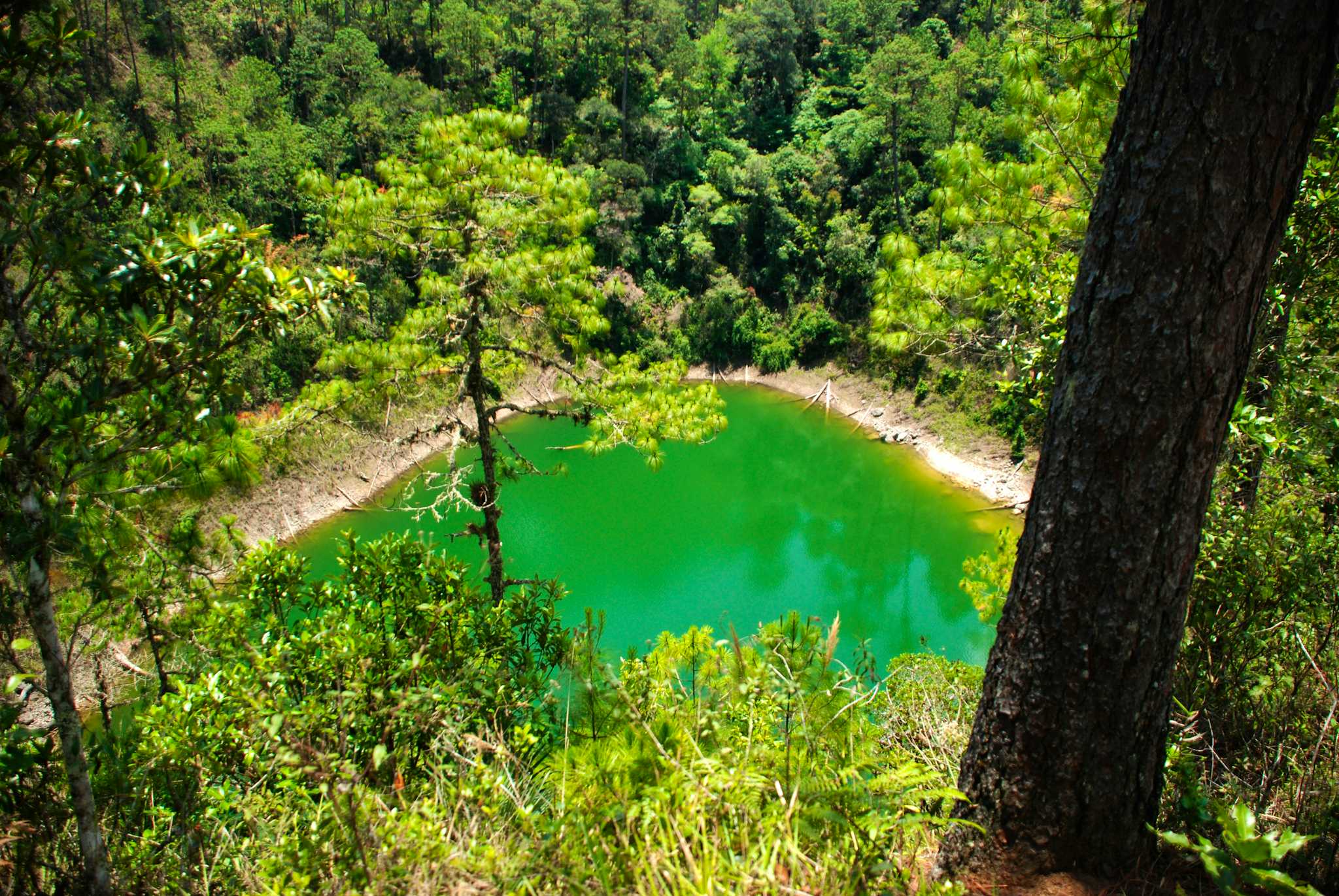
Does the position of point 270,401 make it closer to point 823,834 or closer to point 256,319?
point 256,319

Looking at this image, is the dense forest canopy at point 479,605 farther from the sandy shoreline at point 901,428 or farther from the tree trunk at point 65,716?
the sandy shoreline at point 901,428

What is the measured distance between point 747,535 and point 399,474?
223 inches

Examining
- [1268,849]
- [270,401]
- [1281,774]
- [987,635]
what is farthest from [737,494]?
[1268,849]

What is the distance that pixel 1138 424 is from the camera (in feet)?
4.48

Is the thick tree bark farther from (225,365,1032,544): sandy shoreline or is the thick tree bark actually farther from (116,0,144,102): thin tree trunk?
(116,0,144,102): thin tree trunk

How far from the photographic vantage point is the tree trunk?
155 centimetres

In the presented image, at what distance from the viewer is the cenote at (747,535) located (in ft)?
30.1

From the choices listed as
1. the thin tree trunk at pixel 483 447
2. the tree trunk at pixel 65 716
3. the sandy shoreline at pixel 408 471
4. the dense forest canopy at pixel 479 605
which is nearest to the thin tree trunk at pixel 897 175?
the sandy shoreline at pixel 408 471

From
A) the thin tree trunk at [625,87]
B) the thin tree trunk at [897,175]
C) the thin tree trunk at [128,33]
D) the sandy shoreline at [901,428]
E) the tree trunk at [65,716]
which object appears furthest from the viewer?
the thin tree trunk at [625,87]

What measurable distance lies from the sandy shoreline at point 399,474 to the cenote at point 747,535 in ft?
0.97

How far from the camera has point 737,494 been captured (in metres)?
12.8

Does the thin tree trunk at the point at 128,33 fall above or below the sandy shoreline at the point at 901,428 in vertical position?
above

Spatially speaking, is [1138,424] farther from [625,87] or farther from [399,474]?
[625,87]

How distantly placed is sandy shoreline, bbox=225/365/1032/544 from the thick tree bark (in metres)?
8.20
